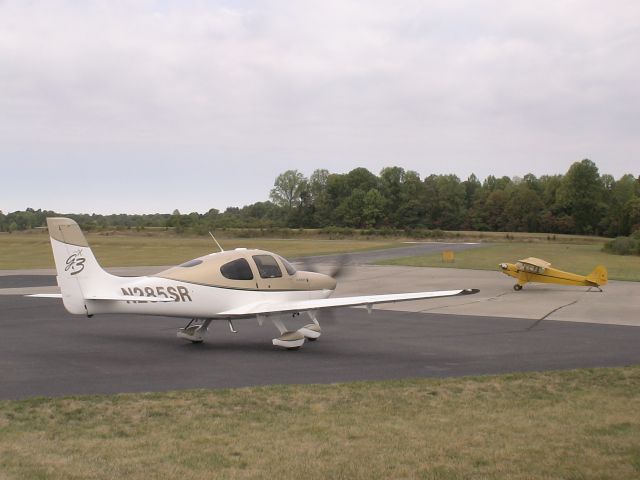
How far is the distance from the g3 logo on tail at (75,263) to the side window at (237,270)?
108 inches

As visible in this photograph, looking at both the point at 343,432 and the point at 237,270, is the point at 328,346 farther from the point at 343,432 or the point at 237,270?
the point at 343,432

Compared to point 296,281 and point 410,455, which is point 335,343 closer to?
point 296,281

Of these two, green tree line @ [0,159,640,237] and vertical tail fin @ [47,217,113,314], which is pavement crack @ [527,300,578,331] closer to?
vertical tail fin @ [47,217,113,314]

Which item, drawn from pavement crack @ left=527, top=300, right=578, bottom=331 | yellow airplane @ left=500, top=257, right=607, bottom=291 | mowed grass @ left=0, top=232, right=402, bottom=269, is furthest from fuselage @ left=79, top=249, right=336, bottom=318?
mowed grass @ left=0, top=232, right=402, bottom=269

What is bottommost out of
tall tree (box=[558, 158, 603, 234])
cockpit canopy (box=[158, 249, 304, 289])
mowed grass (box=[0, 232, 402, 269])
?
mowed grass (box=[0, 232, 402, 269])

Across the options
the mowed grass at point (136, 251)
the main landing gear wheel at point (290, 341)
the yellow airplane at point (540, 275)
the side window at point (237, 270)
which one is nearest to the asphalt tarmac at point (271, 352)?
the main landing gear wheel at point (290, 341)

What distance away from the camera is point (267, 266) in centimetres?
1445

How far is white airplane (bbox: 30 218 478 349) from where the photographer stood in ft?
42.9

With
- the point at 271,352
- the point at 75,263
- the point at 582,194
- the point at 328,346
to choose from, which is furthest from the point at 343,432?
the point at 582,194

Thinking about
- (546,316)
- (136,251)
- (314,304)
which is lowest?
(546,316)

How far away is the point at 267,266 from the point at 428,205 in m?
129

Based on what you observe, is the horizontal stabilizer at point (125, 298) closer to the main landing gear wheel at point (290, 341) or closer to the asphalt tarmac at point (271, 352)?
the asphalt tarmac at point (271, 352)

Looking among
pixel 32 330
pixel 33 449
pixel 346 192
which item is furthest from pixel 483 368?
pixel 346 192

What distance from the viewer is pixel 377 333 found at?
54.2 feet
